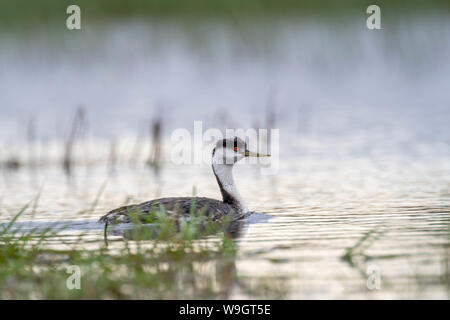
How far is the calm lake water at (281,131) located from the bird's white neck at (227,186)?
0.95 feet

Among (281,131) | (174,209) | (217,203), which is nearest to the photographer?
(174,209)

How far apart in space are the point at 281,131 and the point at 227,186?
571 centimetres

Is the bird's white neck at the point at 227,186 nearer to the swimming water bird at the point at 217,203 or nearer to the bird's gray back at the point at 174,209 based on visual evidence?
the swimming water bird at the point at 217,203

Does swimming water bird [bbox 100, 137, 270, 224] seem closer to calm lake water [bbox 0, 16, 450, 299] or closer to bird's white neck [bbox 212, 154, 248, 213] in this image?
bird's white neck [bbox 212, 154, 248, 213]

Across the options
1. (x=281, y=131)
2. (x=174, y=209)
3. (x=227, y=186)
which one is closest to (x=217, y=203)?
(x=227, y=186)

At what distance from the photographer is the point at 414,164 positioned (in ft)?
42.3

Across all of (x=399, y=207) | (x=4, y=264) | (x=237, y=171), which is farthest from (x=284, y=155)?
(x=4, y=264)

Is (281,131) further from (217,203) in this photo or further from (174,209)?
(174,209)

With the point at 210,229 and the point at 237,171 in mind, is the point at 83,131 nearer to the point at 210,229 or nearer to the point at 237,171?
the point at 237,171

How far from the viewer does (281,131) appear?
16.1 metres

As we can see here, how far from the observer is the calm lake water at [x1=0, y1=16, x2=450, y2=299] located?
284 inches

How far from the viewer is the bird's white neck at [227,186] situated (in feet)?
33.6

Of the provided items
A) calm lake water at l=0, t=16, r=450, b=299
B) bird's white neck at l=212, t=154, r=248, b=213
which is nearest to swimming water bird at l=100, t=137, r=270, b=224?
bird's white neck at l=212, t=154, r=248, b=213

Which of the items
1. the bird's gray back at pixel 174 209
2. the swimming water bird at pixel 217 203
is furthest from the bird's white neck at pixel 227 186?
the bird's gray back at pixel 174 209
